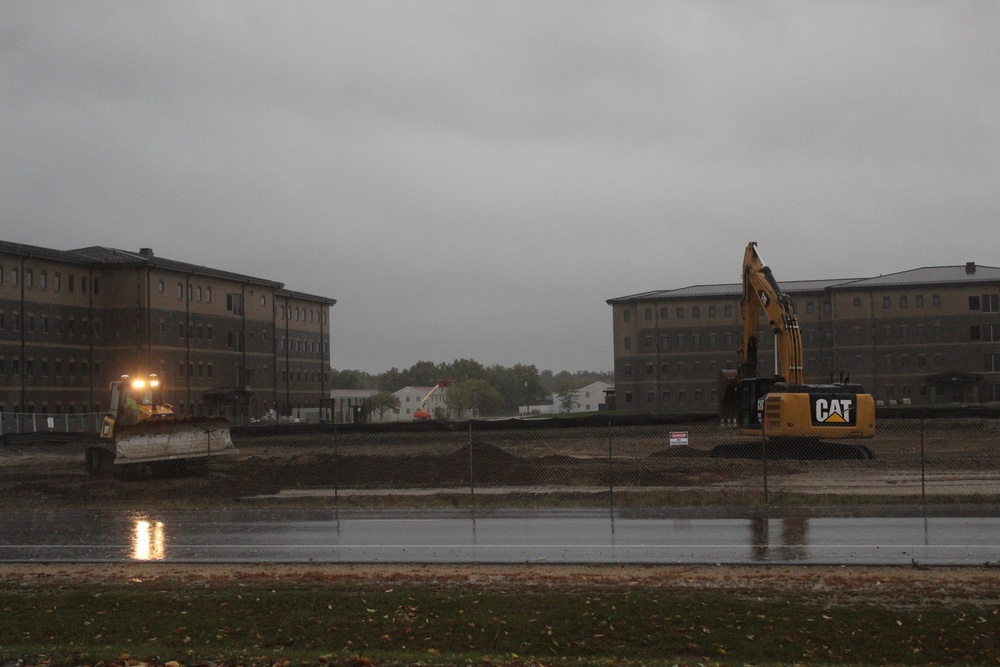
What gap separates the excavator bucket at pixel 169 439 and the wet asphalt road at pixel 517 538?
887cm

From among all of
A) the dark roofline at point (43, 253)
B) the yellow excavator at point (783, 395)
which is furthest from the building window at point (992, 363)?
the dark roofline at point (43, 253)

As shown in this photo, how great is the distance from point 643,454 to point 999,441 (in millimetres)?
15529

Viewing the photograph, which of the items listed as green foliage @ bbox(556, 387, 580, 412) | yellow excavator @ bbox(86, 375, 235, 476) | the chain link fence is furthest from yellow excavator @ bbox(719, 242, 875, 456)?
green foliage @ bbox(556, 387, 580, 412)

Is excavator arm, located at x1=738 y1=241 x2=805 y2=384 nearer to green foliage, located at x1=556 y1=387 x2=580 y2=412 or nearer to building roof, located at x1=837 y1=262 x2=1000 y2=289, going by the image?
building roof, located at x1=837 y1=262 x2=1000 y2=289

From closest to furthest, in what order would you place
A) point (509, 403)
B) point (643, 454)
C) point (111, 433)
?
point (111, 433), point (643, 454), point (509, 403)

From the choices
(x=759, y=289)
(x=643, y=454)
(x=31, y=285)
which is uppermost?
(x=31, y=285)

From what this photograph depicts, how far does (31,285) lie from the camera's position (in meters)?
73.9

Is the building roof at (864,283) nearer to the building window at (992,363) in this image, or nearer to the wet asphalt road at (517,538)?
the building window at (992,363)

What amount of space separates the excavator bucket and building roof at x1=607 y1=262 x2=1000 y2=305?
2771 inches

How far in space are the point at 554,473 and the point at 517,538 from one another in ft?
47.0

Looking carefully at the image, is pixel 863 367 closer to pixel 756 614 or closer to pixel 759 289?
pixel 759 289

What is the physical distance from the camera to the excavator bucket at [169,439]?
107ft

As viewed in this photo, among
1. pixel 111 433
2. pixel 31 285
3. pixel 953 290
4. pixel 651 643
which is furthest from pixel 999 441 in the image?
pixel 31 285

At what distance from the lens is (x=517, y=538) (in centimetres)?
1861
